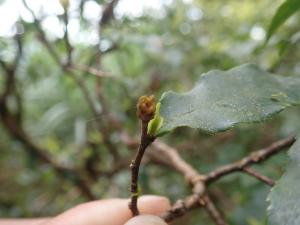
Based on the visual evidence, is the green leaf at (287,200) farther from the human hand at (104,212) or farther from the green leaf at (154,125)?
the human hand at (104,212)

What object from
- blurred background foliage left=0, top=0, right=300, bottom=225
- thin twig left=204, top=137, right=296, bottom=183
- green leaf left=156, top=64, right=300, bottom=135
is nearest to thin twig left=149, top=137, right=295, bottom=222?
thin twig left=204, top=137, right=296, bottom=183

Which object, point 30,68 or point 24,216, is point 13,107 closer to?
point 30,68

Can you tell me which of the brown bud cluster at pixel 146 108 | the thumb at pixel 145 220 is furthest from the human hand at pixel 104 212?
the brown bud cluster at pixel 146 108

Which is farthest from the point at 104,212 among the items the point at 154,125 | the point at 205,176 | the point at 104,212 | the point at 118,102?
the point at 118,102

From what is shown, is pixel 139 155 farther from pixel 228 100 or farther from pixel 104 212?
pixel 104 212

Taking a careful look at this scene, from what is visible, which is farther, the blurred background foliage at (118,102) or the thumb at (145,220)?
the blurred background foliage at (118,102)

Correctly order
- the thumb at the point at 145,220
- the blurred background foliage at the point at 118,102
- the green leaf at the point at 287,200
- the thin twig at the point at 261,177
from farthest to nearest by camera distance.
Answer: the blurred background foliage at the point at 118,102 → the thin twig at the point at 261,177 → the thumb at the point at 145,220 → the green leaf at the point at 287,200

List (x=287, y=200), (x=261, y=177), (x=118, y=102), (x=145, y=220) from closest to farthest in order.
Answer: (x=287, y=200) → (x=145, y=220) → (x=261, y=177) → (x=118, y=102)
